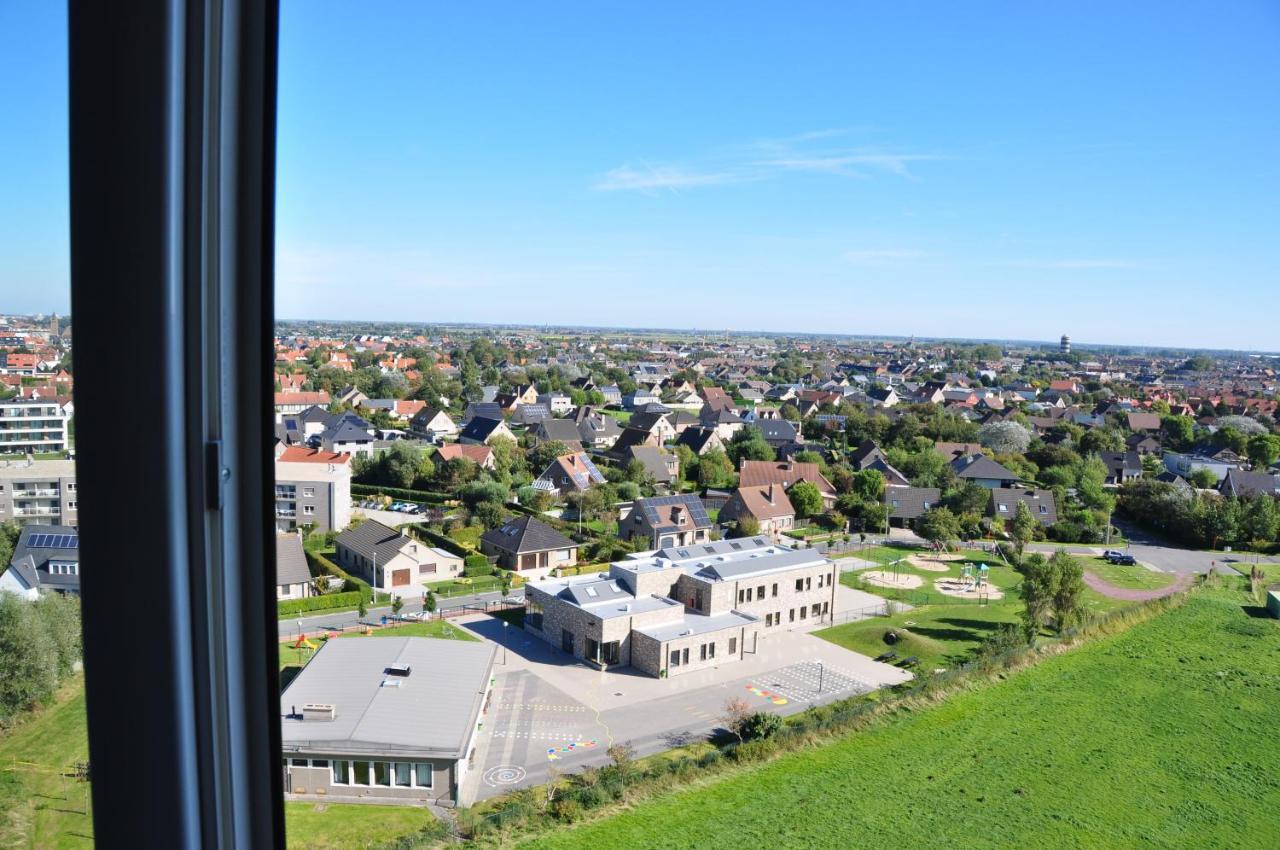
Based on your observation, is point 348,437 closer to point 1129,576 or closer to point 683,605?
point 683,605

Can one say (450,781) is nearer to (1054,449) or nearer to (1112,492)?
(1112,492)

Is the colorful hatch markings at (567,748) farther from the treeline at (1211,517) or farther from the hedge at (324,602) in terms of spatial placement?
the treeline at (1211,517)

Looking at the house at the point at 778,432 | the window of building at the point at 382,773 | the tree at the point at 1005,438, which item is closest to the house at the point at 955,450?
the tree at the point at 1005,438

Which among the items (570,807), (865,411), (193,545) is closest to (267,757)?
(193,545)

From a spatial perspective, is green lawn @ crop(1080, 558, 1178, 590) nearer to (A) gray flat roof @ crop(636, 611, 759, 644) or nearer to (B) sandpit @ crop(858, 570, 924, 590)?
(B) sandpit @ crop(858, 570, 924, 590)

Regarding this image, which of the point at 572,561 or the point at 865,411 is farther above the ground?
the point at 865,411

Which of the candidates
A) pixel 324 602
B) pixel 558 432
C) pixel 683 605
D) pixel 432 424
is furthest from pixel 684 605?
pixel 432 424

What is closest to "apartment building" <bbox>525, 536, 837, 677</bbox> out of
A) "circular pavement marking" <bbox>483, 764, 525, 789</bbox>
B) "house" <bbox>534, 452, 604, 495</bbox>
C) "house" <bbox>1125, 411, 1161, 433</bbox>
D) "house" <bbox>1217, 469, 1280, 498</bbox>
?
"circular pavement marking" <bbox>483, 764, 525, 789</bbox>
